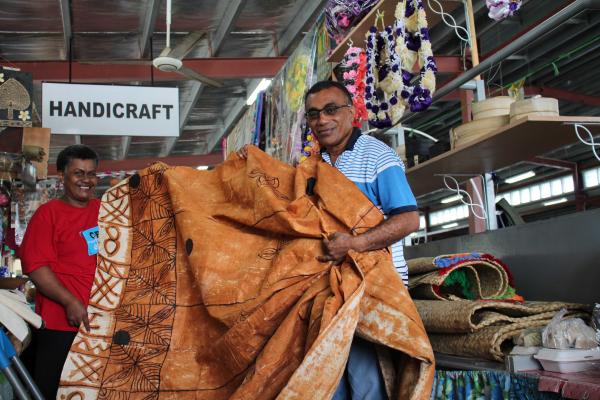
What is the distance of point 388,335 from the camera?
166 centimetres

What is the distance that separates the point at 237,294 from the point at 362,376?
17.0 inches

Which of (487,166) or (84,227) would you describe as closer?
(84,227)

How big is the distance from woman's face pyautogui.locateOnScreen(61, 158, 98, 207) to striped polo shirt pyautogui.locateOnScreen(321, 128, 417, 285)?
1.10 m

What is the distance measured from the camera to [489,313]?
7.23ft

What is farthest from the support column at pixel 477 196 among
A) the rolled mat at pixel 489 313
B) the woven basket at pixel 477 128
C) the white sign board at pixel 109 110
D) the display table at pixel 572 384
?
the white sign board at pixel 109 110

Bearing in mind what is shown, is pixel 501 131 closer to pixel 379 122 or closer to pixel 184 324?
pixel 379 122

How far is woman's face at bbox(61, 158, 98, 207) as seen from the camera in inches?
104

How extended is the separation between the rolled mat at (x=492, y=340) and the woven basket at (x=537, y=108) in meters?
0.73

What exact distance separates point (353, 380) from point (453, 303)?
73 centimetres

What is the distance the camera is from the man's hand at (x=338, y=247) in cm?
180

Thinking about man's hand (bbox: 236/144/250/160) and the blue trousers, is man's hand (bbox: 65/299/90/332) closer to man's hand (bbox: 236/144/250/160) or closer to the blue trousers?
man's hand (bbox: 236/144/250/160)

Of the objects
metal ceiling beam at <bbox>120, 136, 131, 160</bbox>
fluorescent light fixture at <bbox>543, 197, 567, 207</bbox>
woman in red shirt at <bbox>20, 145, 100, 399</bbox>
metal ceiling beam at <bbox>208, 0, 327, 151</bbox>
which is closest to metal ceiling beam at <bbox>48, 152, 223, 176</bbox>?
metal ceiling beam at <bbox>120, 136, 131, 160</bbox>

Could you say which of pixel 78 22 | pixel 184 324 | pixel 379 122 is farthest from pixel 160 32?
pixel 184 324

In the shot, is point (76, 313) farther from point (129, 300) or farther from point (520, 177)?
point (520, 177)
